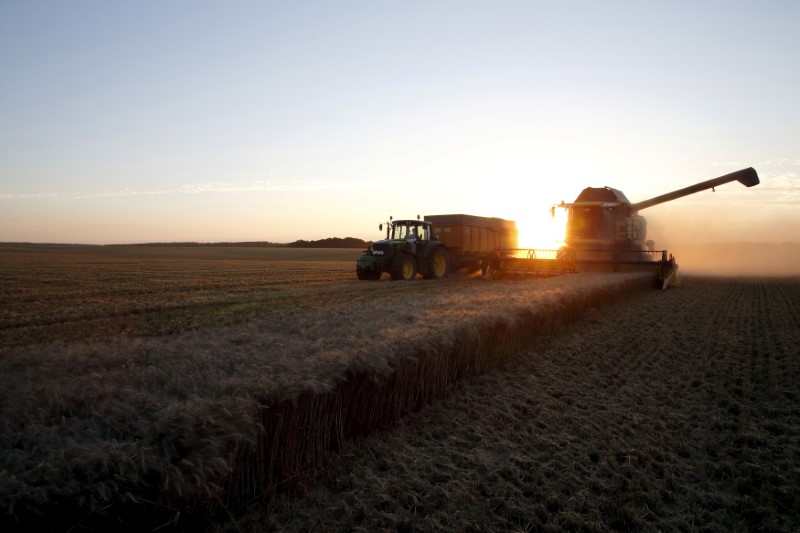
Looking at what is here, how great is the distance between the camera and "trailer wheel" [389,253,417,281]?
22078mm

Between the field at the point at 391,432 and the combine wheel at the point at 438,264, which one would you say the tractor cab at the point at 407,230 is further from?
the field at the point at 391,432

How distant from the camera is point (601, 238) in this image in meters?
23.6

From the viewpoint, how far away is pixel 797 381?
24.5 feet

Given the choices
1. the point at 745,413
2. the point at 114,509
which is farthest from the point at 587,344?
the point at 114,509

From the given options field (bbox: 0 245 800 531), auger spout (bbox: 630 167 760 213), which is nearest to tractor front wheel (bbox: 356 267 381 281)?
auger spout (bbox: 630 167 760 213)

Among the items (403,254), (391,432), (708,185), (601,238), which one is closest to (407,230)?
(403,254)

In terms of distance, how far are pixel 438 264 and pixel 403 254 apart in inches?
92.7

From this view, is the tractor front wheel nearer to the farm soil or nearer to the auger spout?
the auger spout

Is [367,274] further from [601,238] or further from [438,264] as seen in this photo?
[601,238]

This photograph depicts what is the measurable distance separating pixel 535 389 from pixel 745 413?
229cm

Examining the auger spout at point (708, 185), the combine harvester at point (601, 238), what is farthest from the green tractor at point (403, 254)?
the auger spout at point (708, 185)

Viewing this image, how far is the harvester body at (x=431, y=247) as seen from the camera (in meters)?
22.3

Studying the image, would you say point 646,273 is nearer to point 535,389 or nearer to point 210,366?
point 535,389

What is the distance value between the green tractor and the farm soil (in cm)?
1373
